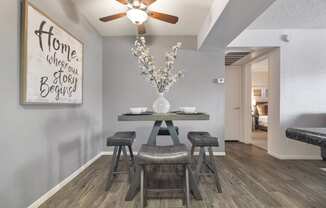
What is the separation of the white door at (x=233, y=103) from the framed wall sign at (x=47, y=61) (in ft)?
13.8

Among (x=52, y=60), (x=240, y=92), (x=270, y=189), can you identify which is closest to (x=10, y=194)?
(x=52, y=60)

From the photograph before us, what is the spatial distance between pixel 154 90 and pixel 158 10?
1.57 m

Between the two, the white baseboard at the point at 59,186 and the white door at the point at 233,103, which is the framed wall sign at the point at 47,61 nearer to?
the white baseboard at the point at 59,186

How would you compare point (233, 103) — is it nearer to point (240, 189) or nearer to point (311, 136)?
point (240, 189)

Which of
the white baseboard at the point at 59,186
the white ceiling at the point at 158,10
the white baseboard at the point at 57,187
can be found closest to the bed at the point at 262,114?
the white ceiling at the point at 158,10

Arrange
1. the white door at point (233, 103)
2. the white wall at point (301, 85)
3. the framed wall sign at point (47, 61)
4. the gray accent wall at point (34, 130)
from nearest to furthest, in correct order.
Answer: the gray accent wall at point (34, 130) → the framed wall sign at point (47, 61) → the white wall at point (301, 85) → the white door at point (233, 103)

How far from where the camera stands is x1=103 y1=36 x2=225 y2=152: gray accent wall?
4.09 metres

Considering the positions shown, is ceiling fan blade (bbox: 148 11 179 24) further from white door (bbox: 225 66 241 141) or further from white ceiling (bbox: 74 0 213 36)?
white door (bbox: 225 66 241 141)

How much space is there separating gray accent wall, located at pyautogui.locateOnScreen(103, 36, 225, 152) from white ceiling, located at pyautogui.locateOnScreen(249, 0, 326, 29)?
3.55 feet

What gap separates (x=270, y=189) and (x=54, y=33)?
318 centimetres

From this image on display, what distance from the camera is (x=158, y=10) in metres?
3.04

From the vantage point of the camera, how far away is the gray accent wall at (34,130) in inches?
63.7

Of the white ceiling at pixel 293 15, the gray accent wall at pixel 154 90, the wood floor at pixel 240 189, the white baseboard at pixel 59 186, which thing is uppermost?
the white ceiling at pixel 293 15

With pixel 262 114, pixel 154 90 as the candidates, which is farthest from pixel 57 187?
pixel 262 114
